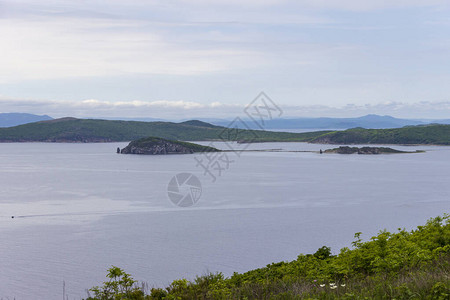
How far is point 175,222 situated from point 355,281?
1770 inches

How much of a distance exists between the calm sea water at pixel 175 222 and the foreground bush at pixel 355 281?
541 centimetres

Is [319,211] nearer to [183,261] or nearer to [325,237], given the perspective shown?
[325,237]

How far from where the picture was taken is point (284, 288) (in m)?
15.6

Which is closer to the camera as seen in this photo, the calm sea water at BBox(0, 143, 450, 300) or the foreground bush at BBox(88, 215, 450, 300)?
the foreground bush at BBox(88, 215, 450, 300)

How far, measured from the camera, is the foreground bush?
1263 centimetres

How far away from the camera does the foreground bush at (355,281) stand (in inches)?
497

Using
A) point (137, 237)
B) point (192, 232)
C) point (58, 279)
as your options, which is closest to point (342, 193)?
point (192, 232)

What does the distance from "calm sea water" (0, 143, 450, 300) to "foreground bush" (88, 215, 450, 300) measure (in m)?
5.41

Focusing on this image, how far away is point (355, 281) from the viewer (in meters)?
17.1

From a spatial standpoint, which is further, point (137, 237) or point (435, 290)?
point (137, 237)

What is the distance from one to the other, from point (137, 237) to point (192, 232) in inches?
270

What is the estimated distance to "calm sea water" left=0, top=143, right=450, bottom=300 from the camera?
3906 cm

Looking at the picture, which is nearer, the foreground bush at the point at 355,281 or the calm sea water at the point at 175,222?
the foreground bush at the point at 355,281

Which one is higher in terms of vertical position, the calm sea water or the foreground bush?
the foreground bush
